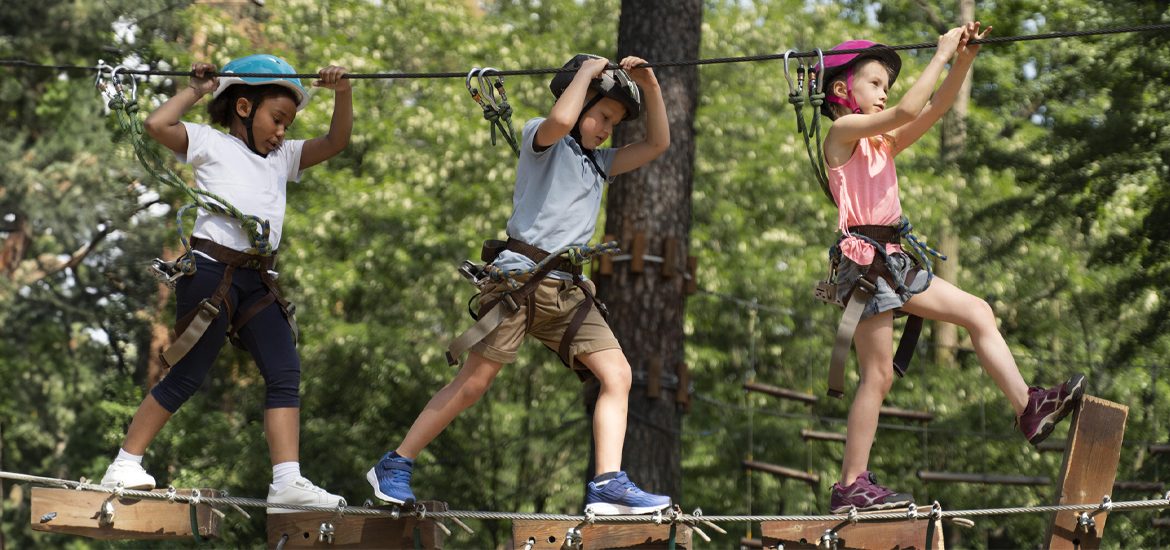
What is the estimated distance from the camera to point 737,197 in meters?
17.3

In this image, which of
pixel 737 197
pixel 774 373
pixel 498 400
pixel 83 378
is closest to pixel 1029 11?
pixel 737 197

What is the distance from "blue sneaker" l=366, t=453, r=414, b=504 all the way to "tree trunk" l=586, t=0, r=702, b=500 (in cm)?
266

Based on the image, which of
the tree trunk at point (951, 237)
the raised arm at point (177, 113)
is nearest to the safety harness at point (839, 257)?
the raised arm at point (177, 113)

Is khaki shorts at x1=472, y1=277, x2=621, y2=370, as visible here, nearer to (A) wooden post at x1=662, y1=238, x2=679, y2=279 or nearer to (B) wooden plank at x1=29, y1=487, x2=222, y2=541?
(B) wooden plank at x1=29, y1=487, x2=222, y2=541

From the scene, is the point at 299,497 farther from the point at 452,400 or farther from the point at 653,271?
the point at 653,271

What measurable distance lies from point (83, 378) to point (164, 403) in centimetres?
1725

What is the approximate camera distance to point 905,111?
4.75m

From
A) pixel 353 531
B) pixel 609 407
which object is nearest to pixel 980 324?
pixel 609 407

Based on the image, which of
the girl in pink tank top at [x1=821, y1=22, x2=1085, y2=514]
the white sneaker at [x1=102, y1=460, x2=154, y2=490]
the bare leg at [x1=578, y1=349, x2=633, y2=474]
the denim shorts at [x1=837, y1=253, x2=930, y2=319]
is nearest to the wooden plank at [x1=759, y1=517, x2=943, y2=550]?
the girl in pink tank top at [x1=821, y1=22, x2=1085, y2=514]

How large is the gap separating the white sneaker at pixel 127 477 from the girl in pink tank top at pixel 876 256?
2528 millimetres

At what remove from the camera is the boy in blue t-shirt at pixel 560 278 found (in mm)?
4973

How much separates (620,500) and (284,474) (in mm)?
1280

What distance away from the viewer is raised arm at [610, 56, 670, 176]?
16.9ft

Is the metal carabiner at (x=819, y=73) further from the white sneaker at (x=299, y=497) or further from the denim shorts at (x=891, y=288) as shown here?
the white sneaker at (x=299, y=497)
